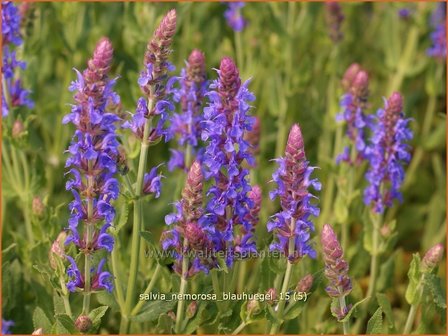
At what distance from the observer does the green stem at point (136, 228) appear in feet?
11.6

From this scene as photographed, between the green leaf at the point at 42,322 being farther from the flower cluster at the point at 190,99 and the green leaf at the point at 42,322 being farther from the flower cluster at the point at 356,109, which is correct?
the flower cluster at the point at 356,109

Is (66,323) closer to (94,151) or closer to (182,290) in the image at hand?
(182,290)

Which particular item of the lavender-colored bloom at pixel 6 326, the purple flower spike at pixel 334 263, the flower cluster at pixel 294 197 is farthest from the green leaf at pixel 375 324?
the lavender-colored bloom at pixel 6 326

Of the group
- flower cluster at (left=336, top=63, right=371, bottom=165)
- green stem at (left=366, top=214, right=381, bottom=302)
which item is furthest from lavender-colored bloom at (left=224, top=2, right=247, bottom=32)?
green stem at (left=366, top=214, right=381, bottom=302)

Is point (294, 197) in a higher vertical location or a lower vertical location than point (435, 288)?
higher

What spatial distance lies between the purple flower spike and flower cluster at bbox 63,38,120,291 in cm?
93

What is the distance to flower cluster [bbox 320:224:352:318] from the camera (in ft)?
11.0

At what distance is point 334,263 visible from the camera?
3398mm

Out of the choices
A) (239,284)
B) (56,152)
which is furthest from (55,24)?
(239,284)

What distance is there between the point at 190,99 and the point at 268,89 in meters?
1.76

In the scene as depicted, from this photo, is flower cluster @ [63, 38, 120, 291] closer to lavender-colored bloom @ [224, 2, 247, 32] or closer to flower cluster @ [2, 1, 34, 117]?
flower cluster @ [2, 1, 34, 117]

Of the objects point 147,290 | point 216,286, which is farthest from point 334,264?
point 147,290

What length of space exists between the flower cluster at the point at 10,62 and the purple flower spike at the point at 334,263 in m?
1.92

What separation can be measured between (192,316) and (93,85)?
1238 millimetres
